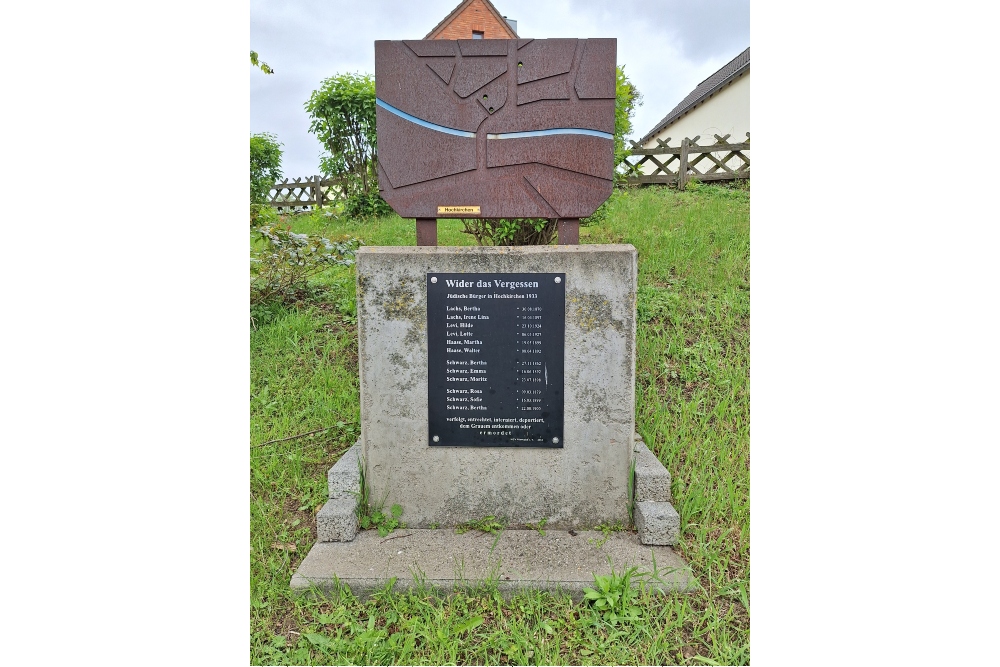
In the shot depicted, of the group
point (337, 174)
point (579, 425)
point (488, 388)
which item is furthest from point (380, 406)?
point (337, 174)

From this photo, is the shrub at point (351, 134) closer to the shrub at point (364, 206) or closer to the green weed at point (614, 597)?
the shrub at point (364, 206)

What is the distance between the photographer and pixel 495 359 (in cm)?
257

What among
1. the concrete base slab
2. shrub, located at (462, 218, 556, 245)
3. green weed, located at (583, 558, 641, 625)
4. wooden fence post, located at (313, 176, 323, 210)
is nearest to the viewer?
green weed, located at (583, 558, 641, 625)

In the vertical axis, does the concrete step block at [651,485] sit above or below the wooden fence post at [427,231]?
below

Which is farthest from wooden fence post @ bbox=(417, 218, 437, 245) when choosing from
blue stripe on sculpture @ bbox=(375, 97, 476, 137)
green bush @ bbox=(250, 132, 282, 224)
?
green bush @ bbox=(250, 132, 282, 224)

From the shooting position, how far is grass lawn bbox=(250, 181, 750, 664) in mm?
2010

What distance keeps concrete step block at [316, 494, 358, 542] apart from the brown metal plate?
54.5 inches

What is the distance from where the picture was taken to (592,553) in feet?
7.92

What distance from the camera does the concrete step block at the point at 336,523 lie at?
2.49 m

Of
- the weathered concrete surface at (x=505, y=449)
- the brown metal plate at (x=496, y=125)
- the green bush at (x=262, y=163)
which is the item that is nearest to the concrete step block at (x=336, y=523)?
the weathered concrete surface at (x=505, y=449)

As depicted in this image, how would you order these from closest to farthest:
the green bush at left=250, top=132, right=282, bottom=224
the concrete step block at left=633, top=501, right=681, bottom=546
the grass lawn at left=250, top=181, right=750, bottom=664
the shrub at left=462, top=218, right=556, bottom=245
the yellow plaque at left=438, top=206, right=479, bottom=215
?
the grass lawn at left=250, top=181, right=750, bottom=664 → the concrete step block at left=633, top=501, right=681, bottom=546 → the yellow plaque at left=438, top=206, right=479, bottom=215 → the shrub at left=462, top=218, right=556, bottom=245 → the green bush at left=250, top=132, right=282, bottom=224

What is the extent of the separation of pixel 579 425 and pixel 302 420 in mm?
1846

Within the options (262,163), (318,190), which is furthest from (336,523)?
(318,190)

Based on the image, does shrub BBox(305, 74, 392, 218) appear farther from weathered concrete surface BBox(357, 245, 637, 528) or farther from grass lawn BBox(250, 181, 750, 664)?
weathered concrete surface BBox(357, 245, 637, 528)
